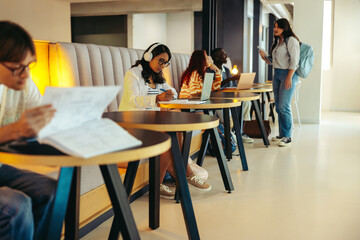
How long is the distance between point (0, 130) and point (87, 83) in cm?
201

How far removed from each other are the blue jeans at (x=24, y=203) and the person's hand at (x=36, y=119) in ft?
1.07

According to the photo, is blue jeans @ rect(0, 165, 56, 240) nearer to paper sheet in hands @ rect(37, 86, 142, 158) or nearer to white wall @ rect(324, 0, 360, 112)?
paper sheet in hands @ rect(37, 86, 142, 158)

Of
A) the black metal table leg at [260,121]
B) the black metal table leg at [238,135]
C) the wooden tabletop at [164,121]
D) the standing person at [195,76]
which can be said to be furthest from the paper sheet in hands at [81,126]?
the black metal table leg at [260,121]

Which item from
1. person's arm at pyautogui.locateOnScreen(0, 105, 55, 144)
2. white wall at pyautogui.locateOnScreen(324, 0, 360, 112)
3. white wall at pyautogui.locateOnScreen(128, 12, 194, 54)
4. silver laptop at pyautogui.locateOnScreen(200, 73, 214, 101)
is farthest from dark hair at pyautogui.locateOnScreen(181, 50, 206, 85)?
white wall at pyautogui.locateOnScreen(128, 12, 194, 54)

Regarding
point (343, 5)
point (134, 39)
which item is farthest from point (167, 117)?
point (134, 39)

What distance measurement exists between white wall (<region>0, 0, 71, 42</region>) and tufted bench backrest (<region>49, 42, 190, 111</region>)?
15.1ft

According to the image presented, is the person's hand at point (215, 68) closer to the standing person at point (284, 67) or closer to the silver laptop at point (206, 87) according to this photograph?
the standing person at point (284, 67)

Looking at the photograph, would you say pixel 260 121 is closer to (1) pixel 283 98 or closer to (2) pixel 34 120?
(1) pixel 283 98

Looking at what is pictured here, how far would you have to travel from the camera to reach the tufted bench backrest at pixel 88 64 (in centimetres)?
291

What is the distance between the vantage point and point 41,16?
8.70 meters

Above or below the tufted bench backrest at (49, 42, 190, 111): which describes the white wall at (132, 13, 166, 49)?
above

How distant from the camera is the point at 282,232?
221cm

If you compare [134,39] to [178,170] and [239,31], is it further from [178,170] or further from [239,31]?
[178,170]

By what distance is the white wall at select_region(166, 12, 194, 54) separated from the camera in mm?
14164
